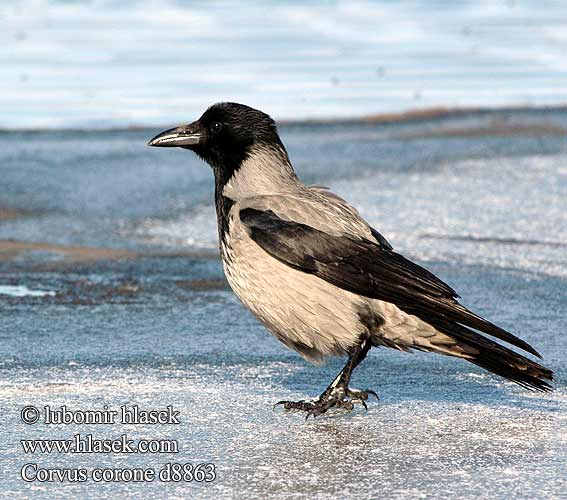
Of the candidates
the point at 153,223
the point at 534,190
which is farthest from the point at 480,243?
the point at 153,223

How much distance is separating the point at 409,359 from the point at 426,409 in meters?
0.81

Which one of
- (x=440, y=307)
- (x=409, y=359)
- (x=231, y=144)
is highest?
(x=231, y=144)

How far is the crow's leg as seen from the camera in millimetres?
Result: 5230

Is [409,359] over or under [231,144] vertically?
under

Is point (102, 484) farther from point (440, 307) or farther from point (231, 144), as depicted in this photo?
point (231, 144)

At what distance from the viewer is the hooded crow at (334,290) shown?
516 cm

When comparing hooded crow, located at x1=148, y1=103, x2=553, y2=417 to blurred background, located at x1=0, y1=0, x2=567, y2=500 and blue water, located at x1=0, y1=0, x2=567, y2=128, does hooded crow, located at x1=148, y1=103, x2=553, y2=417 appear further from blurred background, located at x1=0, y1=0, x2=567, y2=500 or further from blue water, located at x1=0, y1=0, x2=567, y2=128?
blue water, located at x1=0, y1=0, x2=567, y2=128

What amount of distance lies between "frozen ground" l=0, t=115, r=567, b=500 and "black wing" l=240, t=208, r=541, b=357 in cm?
43

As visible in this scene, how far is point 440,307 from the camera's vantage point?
511 cm

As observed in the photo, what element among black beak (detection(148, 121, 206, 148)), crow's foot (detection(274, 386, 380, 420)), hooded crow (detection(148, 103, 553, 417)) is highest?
black beak (detection(148, 121, 206, 148))

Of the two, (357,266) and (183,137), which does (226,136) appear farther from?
(357,266)

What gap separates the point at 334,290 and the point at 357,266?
0.15 meters

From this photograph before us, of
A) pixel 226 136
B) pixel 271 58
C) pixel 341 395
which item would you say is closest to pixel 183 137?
pixel 226 136

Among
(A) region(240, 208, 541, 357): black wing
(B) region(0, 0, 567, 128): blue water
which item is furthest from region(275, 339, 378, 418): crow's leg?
(B) region(0, 0, 567, 128): blue water
